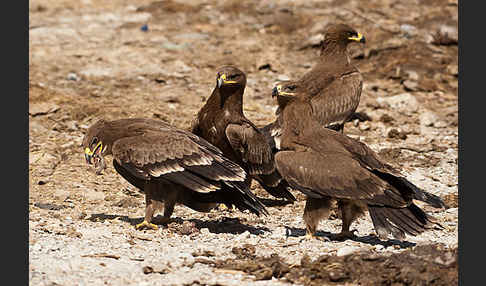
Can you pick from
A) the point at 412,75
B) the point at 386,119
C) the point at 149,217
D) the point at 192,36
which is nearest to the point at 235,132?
the point at 149,217

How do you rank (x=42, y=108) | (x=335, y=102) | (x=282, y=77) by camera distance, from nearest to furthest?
1. (x=335, y=102)
2. (x=42, y=108)
3. (x=282, y=77)

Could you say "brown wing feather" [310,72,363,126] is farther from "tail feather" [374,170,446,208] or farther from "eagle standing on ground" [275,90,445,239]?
"tail feather" [374,170,446,208]

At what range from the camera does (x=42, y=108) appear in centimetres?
1349

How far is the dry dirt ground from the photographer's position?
7320 mm

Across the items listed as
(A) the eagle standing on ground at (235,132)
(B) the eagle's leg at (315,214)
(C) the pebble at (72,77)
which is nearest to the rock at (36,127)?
(C) the pebble at (72,77)

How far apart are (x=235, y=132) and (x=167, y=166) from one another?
1623mm

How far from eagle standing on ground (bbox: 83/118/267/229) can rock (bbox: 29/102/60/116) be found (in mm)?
4325

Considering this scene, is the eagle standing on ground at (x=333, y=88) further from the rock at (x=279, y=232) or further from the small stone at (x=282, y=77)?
the small stone at (x=282, y=77)

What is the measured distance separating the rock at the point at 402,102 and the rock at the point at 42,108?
5616 millimetres

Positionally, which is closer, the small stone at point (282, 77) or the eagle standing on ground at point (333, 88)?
the eagle standing on ground at point (333, 88)

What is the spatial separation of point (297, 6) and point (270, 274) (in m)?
12.8

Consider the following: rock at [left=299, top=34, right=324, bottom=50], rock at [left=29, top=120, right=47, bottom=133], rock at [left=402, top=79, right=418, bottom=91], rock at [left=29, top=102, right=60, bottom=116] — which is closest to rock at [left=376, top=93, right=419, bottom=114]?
rock at [left=402, top=79, right=418, bottom=91]

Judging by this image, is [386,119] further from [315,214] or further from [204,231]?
[204,231]

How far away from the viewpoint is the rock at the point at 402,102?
14540mm
